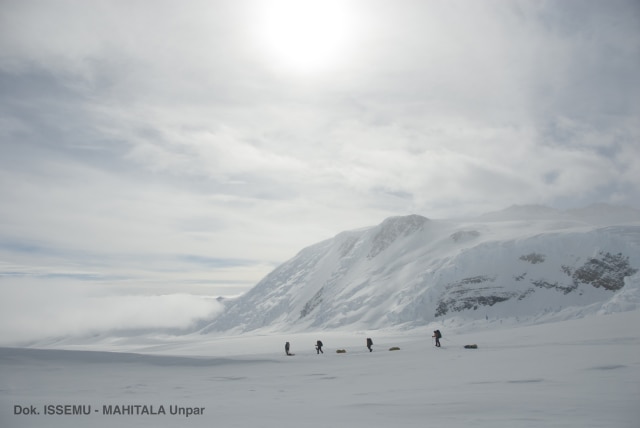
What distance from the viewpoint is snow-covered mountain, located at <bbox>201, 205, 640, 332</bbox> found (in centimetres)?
8400

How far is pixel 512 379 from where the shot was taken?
13320 millimetres

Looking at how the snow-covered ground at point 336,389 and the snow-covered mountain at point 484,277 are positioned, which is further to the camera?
the snow-covered mountain at point 484,277

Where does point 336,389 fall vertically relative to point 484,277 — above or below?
below

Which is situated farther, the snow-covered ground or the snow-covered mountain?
the snow-covered mountain

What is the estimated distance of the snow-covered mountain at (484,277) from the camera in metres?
84.0

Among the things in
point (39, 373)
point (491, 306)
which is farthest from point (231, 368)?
point (491, 306)

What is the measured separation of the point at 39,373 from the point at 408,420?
15.4 metres

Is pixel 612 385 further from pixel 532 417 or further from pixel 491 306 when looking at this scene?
pixel 491 306

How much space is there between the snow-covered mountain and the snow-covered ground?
69262 mm

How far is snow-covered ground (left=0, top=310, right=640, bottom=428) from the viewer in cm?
916

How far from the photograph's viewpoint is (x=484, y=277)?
94.6 m

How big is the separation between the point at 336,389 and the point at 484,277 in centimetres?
8936

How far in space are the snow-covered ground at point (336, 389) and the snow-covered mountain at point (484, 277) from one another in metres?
69.3

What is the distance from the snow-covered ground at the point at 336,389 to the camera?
916 cm
